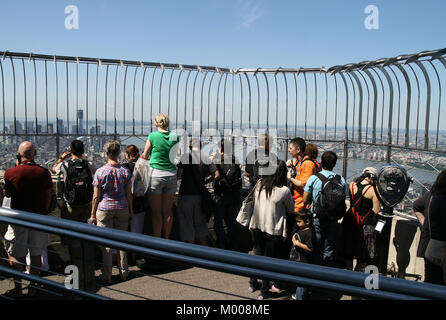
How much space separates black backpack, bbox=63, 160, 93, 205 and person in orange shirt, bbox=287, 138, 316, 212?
2.44m

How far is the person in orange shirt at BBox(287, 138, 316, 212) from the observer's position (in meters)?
4.71

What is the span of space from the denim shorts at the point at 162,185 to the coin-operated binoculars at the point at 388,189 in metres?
2.33

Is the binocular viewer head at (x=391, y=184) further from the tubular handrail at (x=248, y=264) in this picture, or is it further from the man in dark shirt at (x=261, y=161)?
the tubular handrail at (x=248, y=264)

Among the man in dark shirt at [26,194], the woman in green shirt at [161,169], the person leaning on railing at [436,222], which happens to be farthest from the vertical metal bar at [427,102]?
the man in dark shirt at [26,194]

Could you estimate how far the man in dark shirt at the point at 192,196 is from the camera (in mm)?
5043

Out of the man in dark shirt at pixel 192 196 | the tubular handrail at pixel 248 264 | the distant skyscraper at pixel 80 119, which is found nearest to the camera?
the tubular handrail at pixel 248 264

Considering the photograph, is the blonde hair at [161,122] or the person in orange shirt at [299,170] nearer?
the person in orange shirt at [299,170]

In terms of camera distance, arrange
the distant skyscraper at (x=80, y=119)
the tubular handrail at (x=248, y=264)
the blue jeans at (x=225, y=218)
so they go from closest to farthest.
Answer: the tubular handrail at (x=248, y=264) → the blue jeans at (x=225, y=218) → the distant skyscraper at (x=80, y=119)

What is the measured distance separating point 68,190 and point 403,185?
3.73 m

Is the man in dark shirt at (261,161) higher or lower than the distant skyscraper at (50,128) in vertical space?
lower

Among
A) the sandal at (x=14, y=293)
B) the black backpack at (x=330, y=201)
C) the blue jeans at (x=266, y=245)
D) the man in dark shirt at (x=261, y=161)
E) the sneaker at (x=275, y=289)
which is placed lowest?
the sneaker at (x=275, y=289)

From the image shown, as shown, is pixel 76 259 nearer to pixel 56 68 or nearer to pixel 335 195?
pixel 335 195

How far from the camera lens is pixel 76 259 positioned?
8.01 feet
